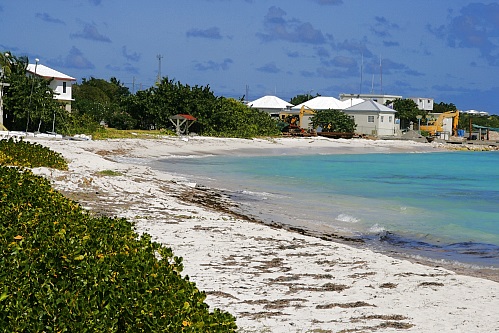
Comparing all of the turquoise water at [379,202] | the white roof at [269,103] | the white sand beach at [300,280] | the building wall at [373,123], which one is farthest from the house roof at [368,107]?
the white sand beach at [300,280]

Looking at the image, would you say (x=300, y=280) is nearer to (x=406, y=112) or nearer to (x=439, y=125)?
(x=439, y=125)

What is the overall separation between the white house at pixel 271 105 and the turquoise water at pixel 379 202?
52.6 metres

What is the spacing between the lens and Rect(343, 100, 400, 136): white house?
83.0 metres

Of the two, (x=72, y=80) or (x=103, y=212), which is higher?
(x=72, y=80)

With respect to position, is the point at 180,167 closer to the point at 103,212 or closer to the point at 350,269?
the point at 103,212

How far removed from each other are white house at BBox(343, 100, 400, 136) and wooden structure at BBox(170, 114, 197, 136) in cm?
3201

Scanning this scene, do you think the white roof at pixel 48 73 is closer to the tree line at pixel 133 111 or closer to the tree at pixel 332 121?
the tree line at pixel 133 111

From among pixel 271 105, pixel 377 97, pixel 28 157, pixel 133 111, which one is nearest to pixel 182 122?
pixel 133 111

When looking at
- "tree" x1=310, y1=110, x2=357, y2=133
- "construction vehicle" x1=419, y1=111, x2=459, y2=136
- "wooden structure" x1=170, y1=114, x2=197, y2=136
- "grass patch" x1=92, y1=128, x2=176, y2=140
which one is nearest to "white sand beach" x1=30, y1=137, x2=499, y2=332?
"grass patch" x1=92, y1=128, x2=176, y2=140

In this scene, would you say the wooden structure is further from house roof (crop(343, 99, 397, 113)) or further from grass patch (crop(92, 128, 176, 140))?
house roof (crop(343, 99, 397, 113))

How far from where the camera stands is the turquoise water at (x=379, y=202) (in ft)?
50.2

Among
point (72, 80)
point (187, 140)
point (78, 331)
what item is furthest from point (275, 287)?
point (72, 80)

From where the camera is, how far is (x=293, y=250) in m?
10.9

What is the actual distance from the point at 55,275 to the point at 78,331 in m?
1.03
